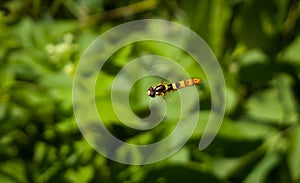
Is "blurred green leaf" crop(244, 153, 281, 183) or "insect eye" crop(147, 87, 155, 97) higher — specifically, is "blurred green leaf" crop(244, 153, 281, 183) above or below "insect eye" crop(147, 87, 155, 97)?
below

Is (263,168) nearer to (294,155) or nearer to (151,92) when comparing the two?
(294,155)

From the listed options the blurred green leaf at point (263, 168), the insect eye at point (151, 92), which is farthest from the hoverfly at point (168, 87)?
the blurred green leaf at point (263, 168)

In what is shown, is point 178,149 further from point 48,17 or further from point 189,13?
point 48,17

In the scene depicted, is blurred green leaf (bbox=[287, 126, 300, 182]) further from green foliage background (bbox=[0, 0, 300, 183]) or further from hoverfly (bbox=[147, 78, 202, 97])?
hoverfly (bbox=[147, 78, 202, 97])

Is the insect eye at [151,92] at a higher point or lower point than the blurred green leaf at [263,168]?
higher

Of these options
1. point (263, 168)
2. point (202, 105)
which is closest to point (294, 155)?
point (263, 168)

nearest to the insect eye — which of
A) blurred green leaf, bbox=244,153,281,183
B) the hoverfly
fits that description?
the hoverfly

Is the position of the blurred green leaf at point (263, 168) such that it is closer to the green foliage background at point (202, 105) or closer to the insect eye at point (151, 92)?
the green foliage background at point (202, 105)
